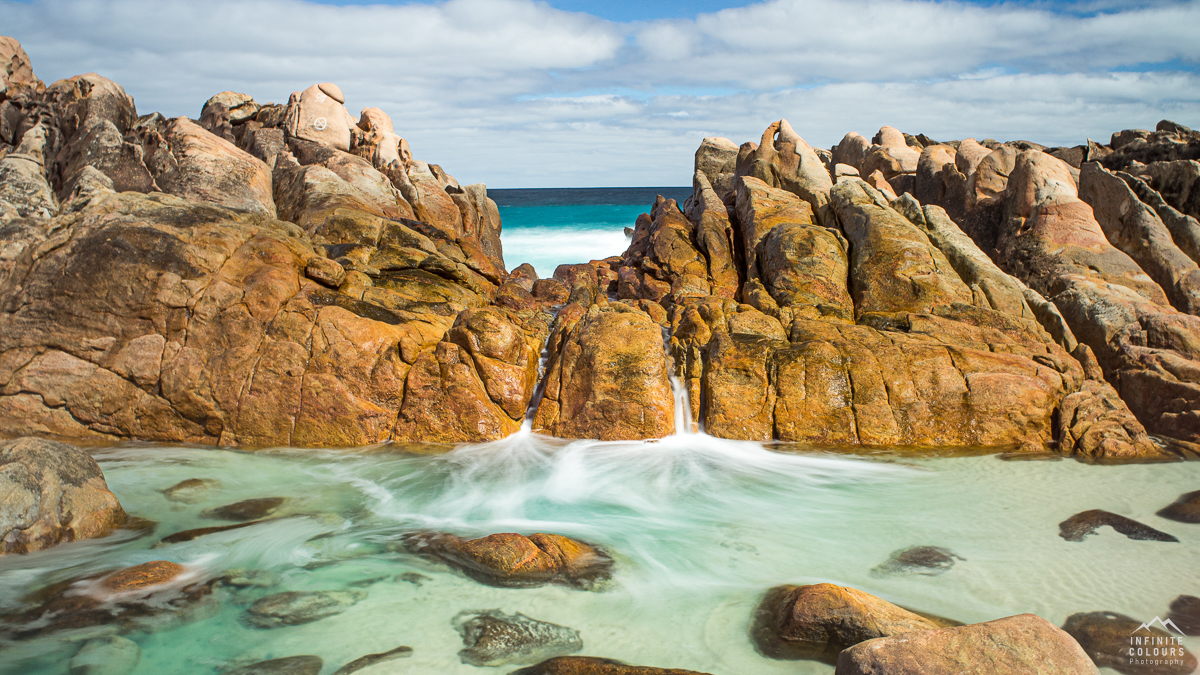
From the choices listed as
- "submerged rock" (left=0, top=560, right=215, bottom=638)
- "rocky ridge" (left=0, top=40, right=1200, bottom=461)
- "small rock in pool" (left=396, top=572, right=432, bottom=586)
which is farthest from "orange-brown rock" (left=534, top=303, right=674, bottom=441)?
"submerged rock" (left=0, top=560, right=215, bottom=638)

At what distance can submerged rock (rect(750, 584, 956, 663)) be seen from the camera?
15.5 feet

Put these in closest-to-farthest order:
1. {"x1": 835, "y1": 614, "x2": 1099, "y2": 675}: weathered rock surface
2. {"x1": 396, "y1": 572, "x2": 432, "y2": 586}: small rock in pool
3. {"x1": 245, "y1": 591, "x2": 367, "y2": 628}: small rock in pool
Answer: {"x1": 835, "y1": 614, "x2": 1099, "y2": 675}: weathered rock surface < {"x1": 245, "y1": 591, "x2": 367, "y2": 628}: small rock in pool < {"x1": 396, "y1": 572, "x2": 432, "y2": 586}: small rock in pool

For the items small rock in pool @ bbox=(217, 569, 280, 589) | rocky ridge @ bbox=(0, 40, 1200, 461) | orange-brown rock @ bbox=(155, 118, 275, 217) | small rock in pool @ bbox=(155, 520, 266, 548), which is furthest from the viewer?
orange-brown rock @ bbox=(155, 118, 275, 217)

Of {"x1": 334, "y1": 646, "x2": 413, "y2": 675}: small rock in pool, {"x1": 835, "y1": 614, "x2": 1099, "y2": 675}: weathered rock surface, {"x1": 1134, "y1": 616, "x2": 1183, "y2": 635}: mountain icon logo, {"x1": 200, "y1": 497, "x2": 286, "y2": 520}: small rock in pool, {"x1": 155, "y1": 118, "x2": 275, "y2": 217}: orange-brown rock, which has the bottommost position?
{"x1": 334, "y1": 646, "x2": 413, "y2": 675}: small rock in pool

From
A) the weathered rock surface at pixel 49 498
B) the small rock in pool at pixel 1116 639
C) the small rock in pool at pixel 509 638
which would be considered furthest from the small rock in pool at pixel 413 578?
the small rock in pool at pixel 1116 639

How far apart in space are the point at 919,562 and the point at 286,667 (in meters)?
5.41

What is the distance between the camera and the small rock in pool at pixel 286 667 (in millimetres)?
4656

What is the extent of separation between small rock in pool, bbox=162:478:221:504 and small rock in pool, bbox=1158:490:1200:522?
1061cm

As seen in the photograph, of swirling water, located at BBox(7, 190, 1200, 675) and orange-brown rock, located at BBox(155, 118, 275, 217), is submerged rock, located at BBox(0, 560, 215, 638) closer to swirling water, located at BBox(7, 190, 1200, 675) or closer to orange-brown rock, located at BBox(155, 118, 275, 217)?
swirling water, located at BBox(7, 190, 1200, 675)

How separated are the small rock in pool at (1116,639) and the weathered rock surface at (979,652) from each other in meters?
1.42

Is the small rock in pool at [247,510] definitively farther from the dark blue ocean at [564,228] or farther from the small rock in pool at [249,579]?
the dark blue ocean at [564,228]

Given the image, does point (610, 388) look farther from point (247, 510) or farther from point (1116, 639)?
point (1116, 639)

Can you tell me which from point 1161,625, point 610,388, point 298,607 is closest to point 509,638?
point 298,607

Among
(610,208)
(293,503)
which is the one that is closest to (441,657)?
(293,503)
